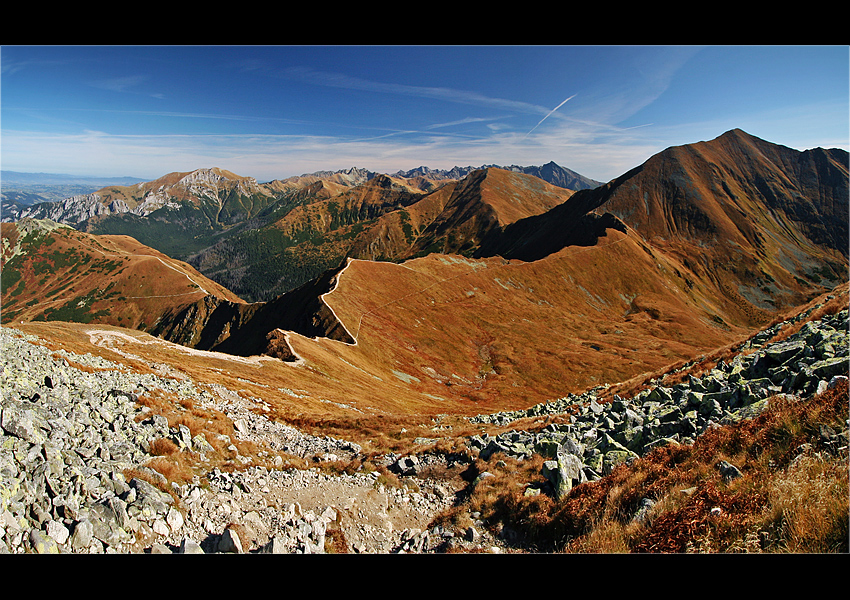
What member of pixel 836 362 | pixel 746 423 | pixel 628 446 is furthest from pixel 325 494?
pixel 836 362

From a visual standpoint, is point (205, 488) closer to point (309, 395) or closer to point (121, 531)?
point (121, 531)

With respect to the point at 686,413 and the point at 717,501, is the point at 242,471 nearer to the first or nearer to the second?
the point at 717,501

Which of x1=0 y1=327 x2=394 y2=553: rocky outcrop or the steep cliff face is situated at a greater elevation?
x1=0 y1=327 x2=394 y2=553: rocky outcrop

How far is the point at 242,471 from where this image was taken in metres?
12.8

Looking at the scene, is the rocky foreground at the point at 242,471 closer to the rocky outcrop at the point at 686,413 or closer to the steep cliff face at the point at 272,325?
the rocky outcrop at the point at 686,413

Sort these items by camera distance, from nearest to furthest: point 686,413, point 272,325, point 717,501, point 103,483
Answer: point 717,501
point 103,483
point 686,413
point 272,325

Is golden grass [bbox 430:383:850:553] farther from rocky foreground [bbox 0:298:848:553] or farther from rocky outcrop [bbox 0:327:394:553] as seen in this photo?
rocky outcrop [bbox 0:327:394:553]

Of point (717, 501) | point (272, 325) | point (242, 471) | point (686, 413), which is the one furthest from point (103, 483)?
point (272, 325)

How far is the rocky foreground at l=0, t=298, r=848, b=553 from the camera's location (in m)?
7.45

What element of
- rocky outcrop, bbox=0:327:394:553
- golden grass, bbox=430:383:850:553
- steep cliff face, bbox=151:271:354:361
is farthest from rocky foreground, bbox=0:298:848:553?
steep cliff face, bbox=151:271:354:361

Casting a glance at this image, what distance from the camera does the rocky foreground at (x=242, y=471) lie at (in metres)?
7.45

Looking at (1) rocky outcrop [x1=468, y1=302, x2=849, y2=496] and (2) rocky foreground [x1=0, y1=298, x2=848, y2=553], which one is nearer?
(2) rocky foreground [x1=0, y1=298, x2=848, y2=553]
